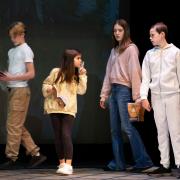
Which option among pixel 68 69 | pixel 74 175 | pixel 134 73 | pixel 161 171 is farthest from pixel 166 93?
pixel 74 175

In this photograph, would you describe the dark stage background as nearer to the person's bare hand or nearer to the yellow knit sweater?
the yellow knit sweater

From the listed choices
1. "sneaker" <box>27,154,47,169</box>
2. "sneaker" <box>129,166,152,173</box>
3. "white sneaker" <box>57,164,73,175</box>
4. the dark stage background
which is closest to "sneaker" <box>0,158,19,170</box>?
"sneaker" <box>27,154,47,169</box>

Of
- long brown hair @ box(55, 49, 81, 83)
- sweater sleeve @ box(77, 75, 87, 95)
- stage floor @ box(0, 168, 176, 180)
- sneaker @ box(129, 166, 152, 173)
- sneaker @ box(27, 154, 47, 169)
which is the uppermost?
long brown hair @ box(55, 49, 81, 83)

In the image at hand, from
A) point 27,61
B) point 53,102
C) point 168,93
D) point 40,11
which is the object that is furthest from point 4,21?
point 168,93

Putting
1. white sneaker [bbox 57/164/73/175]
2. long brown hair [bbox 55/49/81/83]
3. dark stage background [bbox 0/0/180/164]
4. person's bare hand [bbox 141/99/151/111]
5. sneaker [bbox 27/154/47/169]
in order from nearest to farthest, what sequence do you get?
person's bare hand [bbox 141/99/151/111], white sneaker [bbox 57/164/73/175], long brown hair [bbox 55/49/81/83], sneaker [bbox 27/154/47/169], dark stage background [bbox 0/0/180/164]

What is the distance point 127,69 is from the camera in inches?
314

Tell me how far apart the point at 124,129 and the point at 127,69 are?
2.43 feet

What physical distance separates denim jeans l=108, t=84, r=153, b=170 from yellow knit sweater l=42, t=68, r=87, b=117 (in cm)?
46

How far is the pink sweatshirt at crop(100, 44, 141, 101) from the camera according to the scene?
25.8ft

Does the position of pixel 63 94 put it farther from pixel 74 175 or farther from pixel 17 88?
pixel 74 175

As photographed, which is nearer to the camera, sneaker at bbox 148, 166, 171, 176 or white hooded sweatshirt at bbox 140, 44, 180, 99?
white hooded sweatshirt at bbox 140, 44, 180, 99

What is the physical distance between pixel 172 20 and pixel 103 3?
3.77 ft

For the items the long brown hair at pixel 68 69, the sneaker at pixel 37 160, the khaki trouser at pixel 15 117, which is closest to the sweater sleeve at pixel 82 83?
the long brown hair at pixel 68 69

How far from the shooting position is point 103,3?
9.38 meters
